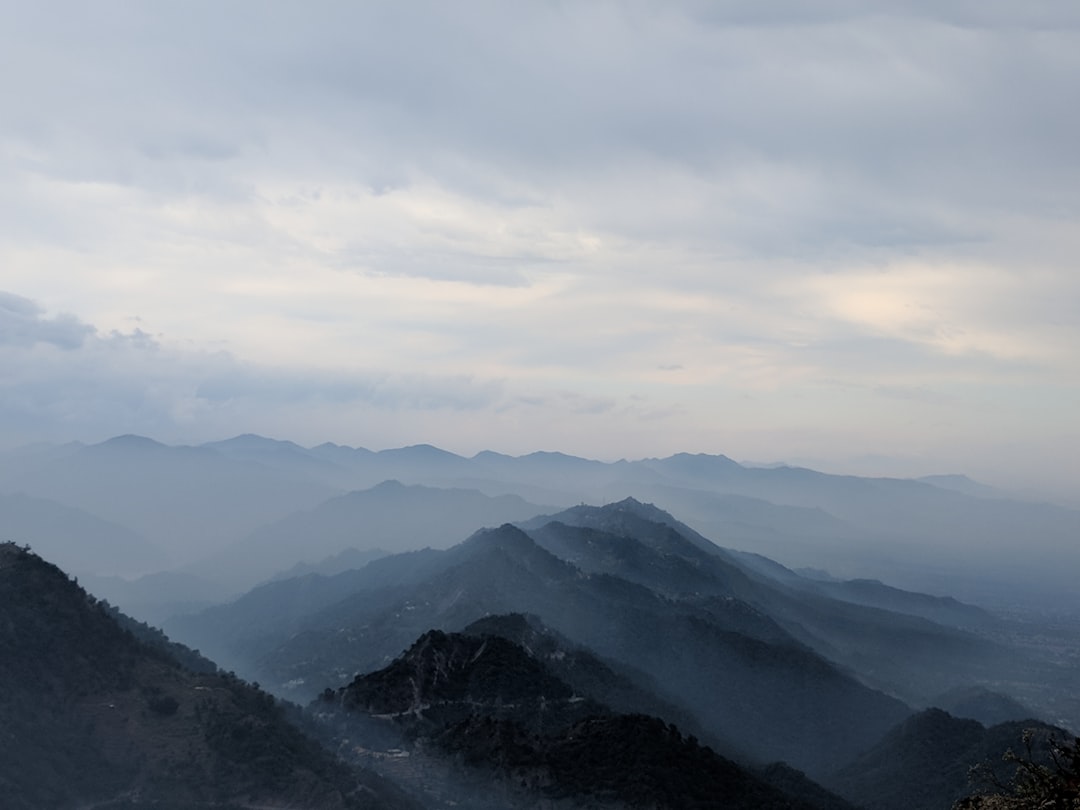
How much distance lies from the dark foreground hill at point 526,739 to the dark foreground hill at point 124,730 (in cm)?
803

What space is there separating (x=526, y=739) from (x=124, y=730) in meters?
30.1

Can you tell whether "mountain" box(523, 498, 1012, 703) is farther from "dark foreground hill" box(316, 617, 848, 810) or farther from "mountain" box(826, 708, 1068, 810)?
"dark foreground hill" box(316, 617, 848, 810)

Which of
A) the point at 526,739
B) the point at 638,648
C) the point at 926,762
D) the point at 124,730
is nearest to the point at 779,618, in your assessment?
the point at 638,648

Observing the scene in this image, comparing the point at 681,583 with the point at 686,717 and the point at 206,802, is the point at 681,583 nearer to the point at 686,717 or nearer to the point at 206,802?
the point at 686,717

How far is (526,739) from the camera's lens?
66.8 m

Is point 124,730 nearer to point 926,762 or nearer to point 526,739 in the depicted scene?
point 526,739

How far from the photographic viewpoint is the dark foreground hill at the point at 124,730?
58.5 m

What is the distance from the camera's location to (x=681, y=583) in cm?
17438

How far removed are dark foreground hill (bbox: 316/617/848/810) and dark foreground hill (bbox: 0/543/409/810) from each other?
8.03 m

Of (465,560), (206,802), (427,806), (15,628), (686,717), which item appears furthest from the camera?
(465,560)

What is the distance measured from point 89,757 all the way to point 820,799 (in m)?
60.1

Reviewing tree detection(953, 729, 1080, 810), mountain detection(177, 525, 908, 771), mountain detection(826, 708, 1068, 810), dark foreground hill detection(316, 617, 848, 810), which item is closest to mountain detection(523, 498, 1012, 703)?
mountain detection(177, 525, 908, 771)

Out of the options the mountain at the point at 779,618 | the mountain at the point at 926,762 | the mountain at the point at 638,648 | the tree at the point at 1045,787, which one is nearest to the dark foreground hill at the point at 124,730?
the tree at the point at 1045,787

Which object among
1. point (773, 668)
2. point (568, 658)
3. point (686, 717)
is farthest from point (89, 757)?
point (773, 668)
